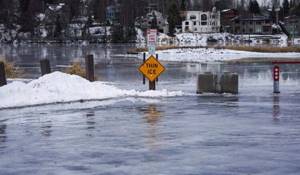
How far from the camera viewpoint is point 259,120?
1466 cm

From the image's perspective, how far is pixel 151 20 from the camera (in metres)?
179

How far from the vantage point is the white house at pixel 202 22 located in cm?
17338

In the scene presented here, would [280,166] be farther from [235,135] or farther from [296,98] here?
[296,98]

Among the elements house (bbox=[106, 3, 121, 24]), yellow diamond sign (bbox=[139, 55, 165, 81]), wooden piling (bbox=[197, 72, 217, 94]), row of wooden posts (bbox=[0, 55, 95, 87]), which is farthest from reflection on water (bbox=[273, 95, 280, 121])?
house (bbox=[106, 3, 121, 24])

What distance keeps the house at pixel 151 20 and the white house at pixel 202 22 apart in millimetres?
5955

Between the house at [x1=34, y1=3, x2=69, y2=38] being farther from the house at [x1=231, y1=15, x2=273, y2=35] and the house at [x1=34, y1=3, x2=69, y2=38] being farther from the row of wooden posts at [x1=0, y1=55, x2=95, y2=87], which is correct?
the row of wooden posts at [x1=0, y1=55, x2=95, y2=87]

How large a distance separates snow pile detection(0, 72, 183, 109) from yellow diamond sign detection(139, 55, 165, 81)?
86 cm

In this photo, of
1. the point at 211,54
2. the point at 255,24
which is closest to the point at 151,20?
the point at 255,24

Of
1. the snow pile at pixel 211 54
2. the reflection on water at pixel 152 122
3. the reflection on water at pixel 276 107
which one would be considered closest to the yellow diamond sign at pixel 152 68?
the reflection on water at pixel 152 122

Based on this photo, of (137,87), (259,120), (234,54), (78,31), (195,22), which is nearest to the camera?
(259,120)

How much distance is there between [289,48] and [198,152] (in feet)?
Result: 185

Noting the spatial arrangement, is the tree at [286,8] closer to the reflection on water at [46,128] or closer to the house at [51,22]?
the house at [51,22]

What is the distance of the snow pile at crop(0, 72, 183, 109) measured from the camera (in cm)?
1898

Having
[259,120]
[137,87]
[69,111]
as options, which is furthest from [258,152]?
[137,87]
